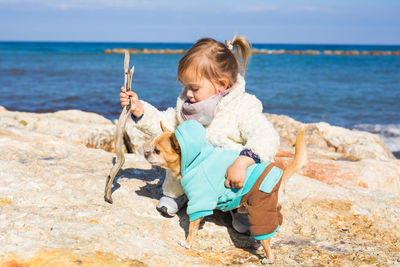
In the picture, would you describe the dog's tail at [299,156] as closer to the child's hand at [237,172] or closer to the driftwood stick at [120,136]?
the child's hand at [237,172]

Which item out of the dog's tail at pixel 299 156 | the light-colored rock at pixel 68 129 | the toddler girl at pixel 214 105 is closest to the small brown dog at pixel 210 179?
the dog's tail at pixel 299 156

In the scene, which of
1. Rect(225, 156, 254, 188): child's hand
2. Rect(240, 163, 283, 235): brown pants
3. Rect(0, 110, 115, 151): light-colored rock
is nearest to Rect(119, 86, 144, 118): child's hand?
Rect(225, 156, 254, 188): child's hand

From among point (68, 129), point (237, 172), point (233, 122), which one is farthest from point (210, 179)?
point (68, 129)

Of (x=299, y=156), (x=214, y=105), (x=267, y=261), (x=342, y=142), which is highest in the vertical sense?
(x=214, y=105)

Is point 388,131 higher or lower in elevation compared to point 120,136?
lower

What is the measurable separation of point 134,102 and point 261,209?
4.21 ft

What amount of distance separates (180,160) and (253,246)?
85cm

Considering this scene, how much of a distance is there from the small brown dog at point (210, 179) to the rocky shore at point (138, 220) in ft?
0.84

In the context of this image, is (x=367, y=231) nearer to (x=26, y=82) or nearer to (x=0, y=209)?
(x=0, y=209)

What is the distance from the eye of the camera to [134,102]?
2.88 m

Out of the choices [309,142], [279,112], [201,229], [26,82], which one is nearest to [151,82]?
[26,82]

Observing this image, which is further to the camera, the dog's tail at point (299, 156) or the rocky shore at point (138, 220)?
the dog's tail at point (299, 156)

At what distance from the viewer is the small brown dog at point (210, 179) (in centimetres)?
237

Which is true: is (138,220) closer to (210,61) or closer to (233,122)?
(233,122)
